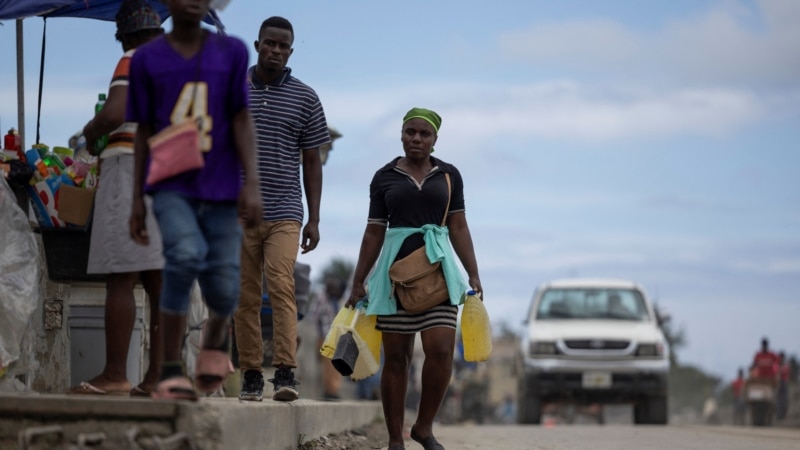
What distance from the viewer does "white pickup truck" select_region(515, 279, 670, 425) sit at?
1800 cm

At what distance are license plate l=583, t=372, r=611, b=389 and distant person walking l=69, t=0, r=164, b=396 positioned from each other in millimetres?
11839

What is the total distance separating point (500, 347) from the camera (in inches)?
5022

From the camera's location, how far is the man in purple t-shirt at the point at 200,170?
5656 mm

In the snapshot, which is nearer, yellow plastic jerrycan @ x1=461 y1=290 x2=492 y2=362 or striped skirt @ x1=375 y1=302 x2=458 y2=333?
striped skirt @ x1=375 y1=302 x2=458 y2=333

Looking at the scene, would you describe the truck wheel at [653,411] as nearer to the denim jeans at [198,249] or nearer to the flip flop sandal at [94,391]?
the flip flop sandal at [94,391]

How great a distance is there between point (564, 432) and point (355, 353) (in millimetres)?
6641

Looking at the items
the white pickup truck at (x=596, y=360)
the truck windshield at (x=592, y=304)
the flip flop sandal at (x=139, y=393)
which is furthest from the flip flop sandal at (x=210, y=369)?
the truck windshield at (x=592, y=304)

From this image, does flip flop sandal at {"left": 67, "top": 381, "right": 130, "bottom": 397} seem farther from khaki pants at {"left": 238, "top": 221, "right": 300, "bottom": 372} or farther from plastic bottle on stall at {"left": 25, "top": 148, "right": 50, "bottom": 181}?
plastic bottle on stall at {"left": 25, "top": 148, "right": 50, "bottom": 181}

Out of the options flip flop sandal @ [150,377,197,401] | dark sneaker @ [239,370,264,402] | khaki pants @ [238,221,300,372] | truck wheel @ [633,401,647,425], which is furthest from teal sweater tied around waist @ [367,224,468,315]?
truck wheel @ [633,401,647,425]

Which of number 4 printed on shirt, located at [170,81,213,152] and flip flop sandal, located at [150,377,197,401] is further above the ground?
number 4 printed on shirt, located at [170,81,213,152]

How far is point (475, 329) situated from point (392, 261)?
2.30 feet

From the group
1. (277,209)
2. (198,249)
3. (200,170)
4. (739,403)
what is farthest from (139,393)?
(739,403)

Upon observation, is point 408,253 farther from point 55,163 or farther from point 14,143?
point 14,143

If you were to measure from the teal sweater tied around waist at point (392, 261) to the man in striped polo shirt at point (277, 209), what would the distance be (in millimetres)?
516
